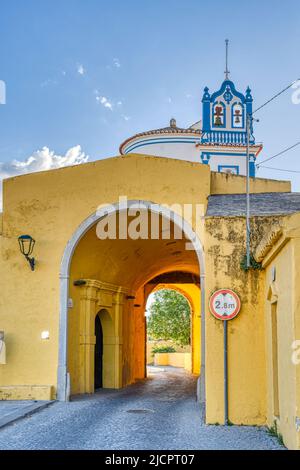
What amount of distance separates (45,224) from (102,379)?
18.4ft

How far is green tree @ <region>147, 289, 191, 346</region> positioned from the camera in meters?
40.1

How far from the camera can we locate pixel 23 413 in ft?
36.2

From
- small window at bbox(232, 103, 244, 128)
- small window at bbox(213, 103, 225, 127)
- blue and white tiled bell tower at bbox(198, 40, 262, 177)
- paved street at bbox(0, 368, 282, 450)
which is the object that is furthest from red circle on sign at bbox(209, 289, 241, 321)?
small window at bbox(232, 103, 244, 128)

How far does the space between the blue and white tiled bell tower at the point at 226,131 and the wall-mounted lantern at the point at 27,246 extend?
1135 centimetres

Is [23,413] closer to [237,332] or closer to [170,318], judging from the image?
[237,332]

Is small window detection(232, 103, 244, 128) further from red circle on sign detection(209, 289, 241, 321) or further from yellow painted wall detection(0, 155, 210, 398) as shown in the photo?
red circle on sign detection(209, 289, 241, 321)

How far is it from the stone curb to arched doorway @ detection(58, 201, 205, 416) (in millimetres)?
935

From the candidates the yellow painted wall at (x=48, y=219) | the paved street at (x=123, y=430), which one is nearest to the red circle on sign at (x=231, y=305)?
the paved street at (x=123, y=430)

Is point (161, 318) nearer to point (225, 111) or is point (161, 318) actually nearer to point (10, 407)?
point (225, 111)

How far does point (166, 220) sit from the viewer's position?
1466cm

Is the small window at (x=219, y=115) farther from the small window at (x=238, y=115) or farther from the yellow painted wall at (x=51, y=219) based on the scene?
the yellow painted wall at (x=51, y=219)

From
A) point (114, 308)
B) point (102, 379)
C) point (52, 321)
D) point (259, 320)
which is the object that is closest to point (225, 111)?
point (114, 308)

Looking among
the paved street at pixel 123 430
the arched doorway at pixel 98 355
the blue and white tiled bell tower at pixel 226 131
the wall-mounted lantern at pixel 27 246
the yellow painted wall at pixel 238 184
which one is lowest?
the paved street at pixel 123 430

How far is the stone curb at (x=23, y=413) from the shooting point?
1005 centimetres
